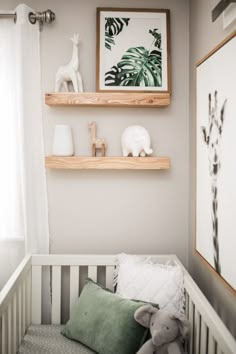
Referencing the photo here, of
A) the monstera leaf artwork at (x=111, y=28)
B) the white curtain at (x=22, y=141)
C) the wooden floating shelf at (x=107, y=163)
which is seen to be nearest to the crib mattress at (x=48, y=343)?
the white curtain at (x=22, y=141)

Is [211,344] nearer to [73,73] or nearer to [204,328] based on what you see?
[204,328]

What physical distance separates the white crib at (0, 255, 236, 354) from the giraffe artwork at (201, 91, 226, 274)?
0.80 feet

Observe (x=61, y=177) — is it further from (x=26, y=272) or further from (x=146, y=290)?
(x=146, y=290)

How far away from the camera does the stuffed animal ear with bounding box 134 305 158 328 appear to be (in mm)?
1731

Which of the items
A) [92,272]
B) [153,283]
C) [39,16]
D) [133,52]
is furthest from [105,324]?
[39,16]

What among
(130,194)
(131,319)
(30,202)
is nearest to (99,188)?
(130,194)

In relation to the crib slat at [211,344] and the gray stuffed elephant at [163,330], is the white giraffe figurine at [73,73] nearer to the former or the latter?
the gray stuffed elephant at [163,330]

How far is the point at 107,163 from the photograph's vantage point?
2273 millimetres

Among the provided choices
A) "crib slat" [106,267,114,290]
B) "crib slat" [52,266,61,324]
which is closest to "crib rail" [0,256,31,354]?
"crib slat" [52,266,61,324]

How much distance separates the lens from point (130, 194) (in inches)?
96.0

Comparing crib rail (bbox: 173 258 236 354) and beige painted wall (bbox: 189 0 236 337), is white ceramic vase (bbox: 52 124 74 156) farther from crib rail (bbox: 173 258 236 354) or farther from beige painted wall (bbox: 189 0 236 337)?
crib rail (bbox: 173 258 236 354)

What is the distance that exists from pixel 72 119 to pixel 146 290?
3.70 feet

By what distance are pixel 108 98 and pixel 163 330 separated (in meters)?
1.30

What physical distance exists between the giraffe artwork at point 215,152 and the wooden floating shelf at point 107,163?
1.53ft
